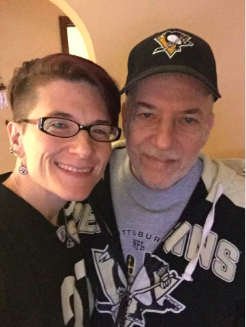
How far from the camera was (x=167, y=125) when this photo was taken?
1062 mm

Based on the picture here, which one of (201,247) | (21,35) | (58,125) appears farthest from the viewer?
(21,35)

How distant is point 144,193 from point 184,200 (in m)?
0.14

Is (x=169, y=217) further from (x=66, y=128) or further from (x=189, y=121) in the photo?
(x=66, y=128)

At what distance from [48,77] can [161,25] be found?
2.29ft

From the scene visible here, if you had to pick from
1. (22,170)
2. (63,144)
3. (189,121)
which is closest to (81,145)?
(63,144)

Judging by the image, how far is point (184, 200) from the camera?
1129 mm

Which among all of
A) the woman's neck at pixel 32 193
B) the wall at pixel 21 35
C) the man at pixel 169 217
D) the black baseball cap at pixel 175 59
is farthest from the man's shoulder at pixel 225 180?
the wall at pixel 21 35

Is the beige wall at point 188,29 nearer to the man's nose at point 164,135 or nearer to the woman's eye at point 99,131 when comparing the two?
the man's nose at point 164,135

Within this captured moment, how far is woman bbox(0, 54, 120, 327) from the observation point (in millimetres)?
794

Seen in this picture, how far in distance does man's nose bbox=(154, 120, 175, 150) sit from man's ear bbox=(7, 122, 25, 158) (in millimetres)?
414

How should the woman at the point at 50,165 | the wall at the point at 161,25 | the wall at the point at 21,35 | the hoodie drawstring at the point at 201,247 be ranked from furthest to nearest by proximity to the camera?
the wall at the point at 21,35, the wall at the point at 161,25, the hoodie drawstring at the point at 201,247, the woman at the point at 50,165

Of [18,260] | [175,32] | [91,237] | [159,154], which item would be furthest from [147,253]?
[175,32]

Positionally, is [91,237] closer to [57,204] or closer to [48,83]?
[57,204]

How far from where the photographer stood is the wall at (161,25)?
1.33 metres
